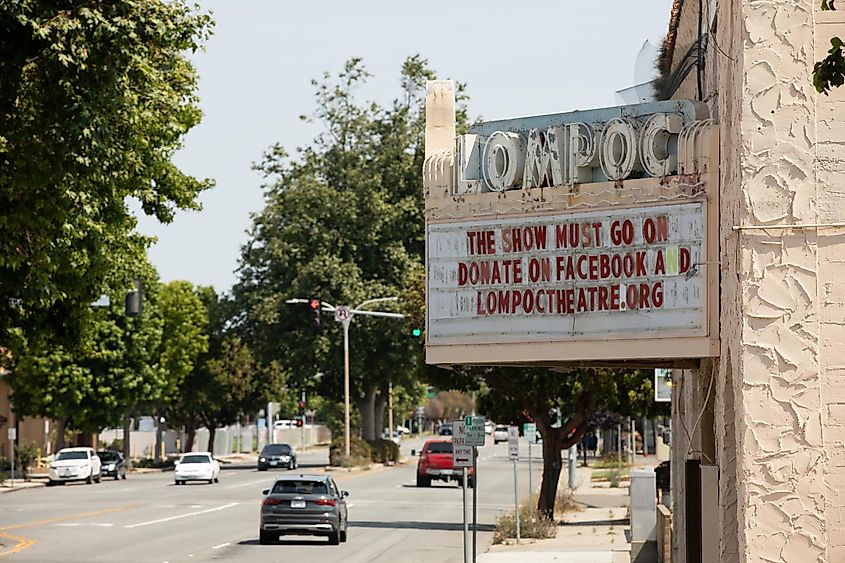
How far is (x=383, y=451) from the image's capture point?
258 feet

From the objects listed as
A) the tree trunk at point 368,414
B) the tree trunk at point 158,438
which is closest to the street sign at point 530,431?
the tree trunk at point 368,414

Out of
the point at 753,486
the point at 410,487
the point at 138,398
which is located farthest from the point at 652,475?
the point at 138,398

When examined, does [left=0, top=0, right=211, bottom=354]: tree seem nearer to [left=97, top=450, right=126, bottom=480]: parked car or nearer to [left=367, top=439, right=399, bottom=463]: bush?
[left=97, top=450, right=126, bottom=480]: parked car

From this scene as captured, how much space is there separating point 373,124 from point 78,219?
51.9 meters

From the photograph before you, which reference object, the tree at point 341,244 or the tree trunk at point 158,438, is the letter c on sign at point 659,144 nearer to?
the tree at point 341,244

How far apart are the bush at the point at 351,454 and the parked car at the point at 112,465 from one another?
10.3 meters

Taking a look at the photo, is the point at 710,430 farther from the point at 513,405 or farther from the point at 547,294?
the point at 513,405

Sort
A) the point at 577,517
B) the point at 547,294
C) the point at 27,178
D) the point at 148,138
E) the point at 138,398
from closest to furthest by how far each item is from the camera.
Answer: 1. the point at 547,294
2. the point at 27,178
3. the point at 148,138
4. the point at 577,517
5. the point at 138,398

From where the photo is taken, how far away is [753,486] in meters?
10.6

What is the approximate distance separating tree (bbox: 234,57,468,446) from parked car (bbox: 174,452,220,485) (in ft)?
35.5

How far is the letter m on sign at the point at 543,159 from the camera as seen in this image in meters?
13.1

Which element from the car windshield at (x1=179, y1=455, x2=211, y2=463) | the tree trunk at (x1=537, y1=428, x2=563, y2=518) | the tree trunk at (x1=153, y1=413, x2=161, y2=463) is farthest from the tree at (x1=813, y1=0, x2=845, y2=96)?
the tree trunk at (x1=153, y1=413, x2=161, y2=463)

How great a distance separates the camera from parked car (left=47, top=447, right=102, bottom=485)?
6391cm

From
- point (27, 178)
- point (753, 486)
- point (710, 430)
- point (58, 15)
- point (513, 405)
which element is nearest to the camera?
point (753, 486)
